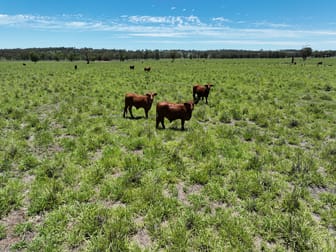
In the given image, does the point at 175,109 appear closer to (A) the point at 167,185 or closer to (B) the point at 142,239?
(A) the point at 167,185

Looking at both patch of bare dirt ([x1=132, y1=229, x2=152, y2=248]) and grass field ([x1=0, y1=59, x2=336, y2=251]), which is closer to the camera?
patch of bare dirt ([x1=132, y1=229, x2=152, y2=248])

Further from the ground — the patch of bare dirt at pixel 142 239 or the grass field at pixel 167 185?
the grass field at pixel 167 185

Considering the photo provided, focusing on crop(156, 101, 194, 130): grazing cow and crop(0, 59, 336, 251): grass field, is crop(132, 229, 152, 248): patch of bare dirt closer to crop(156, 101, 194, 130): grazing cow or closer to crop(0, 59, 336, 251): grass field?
crop(0, 59, 336, 251): grass field

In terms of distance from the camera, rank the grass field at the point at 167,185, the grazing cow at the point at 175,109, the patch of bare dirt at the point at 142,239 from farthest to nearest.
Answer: the grazing cow at the point at 175,109
the grass field at the point at 167,185
the patch of bare dirt at the point at 142,239

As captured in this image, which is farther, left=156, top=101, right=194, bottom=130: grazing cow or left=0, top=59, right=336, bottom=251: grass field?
left=156, top=101, right=194, bottom=130: grazing cow

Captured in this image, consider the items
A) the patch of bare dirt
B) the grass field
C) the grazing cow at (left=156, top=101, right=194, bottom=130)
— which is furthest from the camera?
the grazing cow at (left=156, top=101, right=194, bottom=130)

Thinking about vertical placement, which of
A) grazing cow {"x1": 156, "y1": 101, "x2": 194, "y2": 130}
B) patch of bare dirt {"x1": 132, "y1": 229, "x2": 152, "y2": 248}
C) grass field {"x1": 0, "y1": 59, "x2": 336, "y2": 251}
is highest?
grazing cow {"x1": 156, "y1": 101, "x2": 194, "y2": 130}

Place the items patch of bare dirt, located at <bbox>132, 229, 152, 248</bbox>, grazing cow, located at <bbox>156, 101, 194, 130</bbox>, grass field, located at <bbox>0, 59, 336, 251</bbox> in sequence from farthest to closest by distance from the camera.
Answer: grazing cow, located at <bbox>156, 101, 194, 130</bbox> < grass field, located at <bbox>0, 59, 336, 251</bbox> < patch of bare dirt, located at <bbox>132, 229, 152, 248</bbox>

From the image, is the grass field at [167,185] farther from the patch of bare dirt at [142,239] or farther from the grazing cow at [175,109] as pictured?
the grazing cow at [175,109]

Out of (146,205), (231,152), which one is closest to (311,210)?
(231,152)

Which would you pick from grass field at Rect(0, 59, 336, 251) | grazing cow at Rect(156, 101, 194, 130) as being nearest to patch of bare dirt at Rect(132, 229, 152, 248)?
grass field at Rect(0, 59, 336, 251)

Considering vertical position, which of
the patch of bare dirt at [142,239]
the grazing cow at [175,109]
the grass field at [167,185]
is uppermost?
the grazing cow at [175,109]

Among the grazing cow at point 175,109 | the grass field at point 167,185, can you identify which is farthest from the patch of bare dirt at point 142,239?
the grazing cow at point 175,109

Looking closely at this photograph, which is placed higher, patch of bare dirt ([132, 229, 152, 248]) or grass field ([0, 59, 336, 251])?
grass field ([0, 59, 336, 251])
